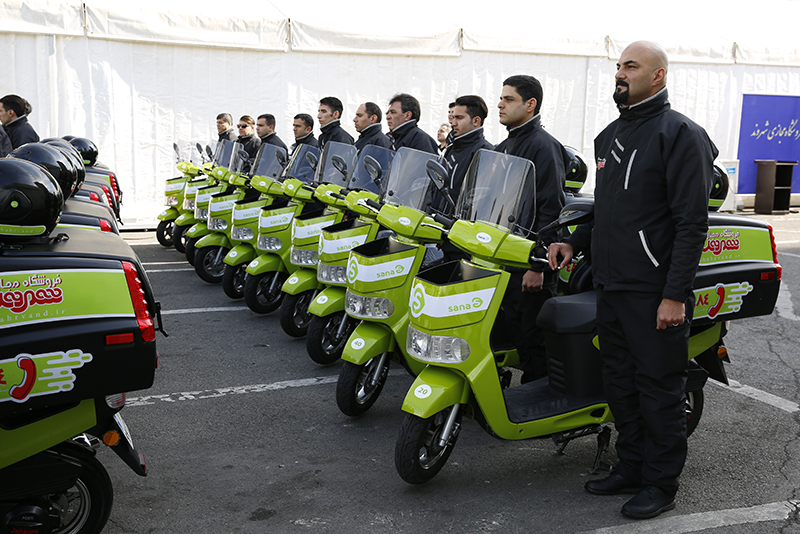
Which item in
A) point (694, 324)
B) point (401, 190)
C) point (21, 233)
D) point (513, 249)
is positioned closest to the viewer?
point (21, 233)

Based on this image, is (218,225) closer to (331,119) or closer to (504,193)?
(331,119)

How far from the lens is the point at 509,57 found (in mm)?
15391

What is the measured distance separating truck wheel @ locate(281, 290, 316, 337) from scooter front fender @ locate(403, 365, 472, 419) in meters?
2.85

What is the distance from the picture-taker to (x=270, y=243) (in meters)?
7.01

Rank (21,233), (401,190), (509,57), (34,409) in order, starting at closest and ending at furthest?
(34,409) → (21,233) → (401,190) → (509,57)

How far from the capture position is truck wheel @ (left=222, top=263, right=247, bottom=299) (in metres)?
7.74

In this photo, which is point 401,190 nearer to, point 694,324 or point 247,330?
point 694,324

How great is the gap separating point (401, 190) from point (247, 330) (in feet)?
8.52

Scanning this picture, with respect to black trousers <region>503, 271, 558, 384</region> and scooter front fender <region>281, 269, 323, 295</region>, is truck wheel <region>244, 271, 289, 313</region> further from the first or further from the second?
black trousers <region>503, 271, 558, 384</region>

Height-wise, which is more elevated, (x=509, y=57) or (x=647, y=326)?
(x=509, y=57)

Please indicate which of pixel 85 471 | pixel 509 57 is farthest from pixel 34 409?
pixel 509 57

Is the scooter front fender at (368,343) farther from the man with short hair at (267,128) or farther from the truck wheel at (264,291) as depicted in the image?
the man with short hair at (267,128)

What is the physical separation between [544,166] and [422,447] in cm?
192

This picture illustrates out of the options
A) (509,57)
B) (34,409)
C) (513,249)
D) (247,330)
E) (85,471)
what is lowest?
(247,330)
